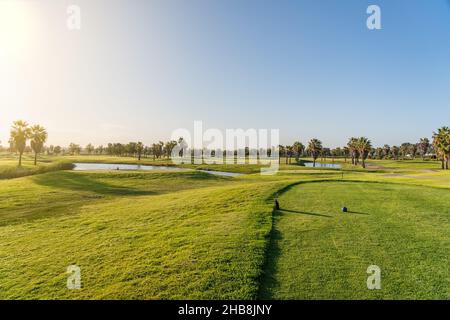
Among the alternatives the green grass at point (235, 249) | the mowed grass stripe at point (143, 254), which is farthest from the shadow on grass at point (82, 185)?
the mowed grass stripe at point (143, 254)

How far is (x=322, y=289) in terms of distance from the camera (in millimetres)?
7859

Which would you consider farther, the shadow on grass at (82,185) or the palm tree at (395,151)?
the palm tree at (395,151)

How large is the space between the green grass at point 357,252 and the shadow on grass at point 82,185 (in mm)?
24888

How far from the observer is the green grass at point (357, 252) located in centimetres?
790

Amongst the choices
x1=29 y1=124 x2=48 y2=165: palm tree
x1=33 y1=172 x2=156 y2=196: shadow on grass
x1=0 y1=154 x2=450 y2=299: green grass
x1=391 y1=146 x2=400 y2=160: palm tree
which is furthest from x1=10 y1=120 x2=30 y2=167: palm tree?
x1=391 y1=146 x2=400 y2=160: palm tree

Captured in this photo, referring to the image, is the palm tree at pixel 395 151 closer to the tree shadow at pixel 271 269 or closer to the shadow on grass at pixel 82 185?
the shadow on grass at pixel 82 185

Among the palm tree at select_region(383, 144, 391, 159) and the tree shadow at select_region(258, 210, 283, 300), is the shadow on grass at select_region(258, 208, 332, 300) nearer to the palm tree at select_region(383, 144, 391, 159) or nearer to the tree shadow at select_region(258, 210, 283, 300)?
the tree shadow at select_region(258, 210, 283, 300)

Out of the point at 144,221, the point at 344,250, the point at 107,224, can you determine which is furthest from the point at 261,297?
the point at 107,224

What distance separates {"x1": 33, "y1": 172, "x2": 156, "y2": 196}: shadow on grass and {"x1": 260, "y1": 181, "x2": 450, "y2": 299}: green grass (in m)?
24.9

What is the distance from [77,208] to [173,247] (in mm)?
16494

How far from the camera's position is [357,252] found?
10.6m

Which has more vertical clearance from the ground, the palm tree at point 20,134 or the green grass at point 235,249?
the palm tree at point 20,134

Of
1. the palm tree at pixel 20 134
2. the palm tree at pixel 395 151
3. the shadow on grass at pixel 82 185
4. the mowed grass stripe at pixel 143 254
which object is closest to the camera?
the mowed grass stripe at pixel 143 254

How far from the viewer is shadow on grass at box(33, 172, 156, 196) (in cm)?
3557
